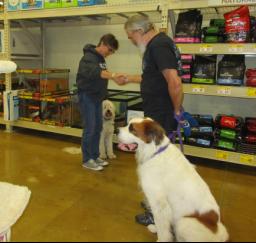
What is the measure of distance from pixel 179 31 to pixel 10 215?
2.55 meters

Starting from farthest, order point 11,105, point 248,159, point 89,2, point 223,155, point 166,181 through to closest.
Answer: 1. point 11,105
2. point 89,2
3. point 223,155
4. point 248,159
5. point 166,181

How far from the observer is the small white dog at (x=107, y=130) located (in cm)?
374

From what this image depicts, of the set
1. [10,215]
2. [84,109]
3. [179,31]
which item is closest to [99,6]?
[179,31]

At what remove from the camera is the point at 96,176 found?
3.29m

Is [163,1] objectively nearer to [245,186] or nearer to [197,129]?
[197,129]

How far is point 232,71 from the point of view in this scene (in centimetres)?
335

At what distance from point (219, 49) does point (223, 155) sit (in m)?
1.18

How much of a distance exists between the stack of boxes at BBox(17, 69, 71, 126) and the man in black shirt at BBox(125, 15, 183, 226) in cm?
251

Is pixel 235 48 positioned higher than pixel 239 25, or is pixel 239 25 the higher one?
pixel 239 25

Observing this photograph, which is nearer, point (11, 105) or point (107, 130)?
point (107, 130)

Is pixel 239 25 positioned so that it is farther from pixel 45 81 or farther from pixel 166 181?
pixel 45 81

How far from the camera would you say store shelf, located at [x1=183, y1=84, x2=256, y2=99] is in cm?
322

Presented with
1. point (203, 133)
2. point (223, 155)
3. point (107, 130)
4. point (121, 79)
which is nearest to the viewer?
point (121, 79)

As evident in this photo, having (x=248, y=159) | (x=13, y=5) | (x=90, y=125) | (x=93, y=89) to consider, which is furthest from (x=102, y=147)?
(x=13, y=5)
